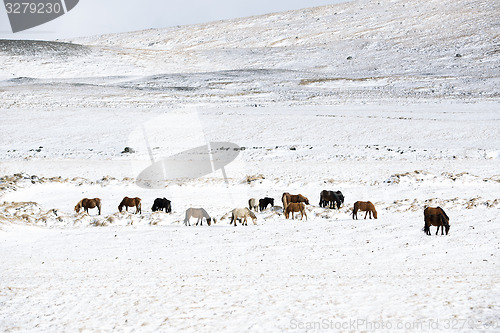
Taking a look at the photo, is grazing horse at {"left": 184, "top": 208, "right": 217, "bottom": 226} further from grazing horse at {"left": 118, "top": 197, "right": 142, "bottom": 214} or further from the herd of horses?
grazing horse at {"left": 118, "top": 197, "right": 142, "bottom": 214}

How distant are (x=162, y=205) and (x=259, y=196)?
219 inches

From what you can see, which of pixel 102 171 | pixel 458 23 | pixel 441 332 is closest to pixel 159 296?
pixel 441 332

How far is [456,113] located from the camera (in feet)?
172

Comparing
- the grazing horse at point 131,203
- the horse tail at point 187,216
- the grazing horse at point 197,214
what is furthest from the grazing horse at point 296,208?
the grazing horse at point 131,203

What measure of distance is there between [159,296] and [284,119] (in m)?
40.2

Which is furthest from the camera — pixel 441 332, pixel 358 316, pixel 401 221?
pixel 401 221

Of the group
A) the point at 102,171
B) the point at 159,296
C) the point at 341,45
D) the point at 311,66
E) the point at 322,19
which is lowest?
the point at 159,296

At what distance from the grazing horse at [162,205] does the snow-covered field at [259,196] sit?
2.27 ft

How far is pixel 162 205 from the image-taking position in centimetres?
2466

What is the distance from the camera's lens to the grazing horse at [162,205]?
80.5 ft

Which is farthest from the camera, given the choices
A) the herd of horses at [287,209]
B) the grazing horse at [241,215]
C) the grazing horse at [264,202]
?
the grazing horse at [264,202]

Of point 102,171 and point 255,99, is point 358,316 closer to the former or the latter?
point 102,171

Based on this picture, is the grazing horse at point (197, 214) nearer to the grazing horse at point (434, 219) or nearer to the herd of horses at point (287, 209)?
the herd of horses at point (287, 209)

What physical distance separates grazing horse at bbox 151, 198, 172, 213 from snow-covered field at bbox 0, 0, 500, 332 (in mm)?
693
